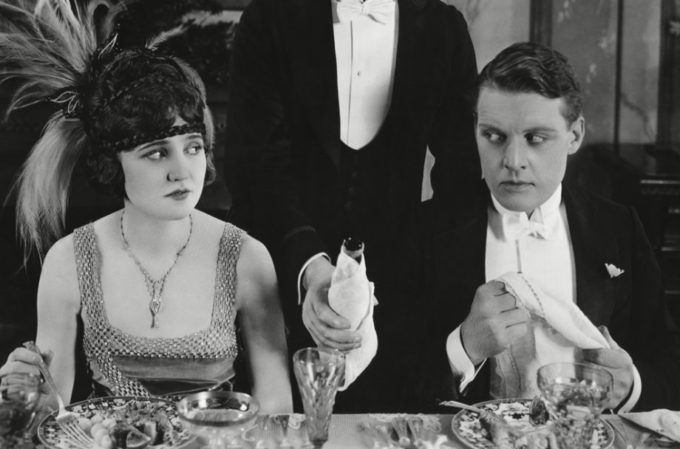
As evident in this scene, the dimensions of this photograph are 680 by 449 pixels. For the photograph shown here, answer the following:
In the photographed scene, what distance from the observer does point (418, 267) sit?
2506 millimetres

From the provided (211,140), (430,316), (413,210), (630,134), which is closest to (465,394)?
(430,316)

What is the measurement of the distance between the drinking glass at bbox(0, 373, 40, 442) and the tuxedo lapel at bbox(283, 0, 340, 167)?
1058 millimetres

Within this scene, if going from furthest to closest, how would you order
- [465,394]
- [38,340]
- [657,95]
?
[657,95] < [465,394] < [38,340]

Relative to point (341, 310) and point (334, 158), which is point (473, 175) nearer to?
point (334, 158)

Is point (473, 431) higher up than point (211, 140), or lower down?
lower down

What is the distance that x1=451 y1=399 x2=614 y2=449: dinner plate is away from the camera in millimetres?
1822

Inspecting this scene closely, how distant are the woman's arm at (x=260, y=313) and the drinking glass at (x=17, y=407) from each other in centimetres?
73

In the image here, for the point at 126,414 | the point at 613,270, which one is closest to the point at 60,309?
the point at 126,414

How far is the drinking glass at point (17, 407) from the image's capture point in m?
1.59

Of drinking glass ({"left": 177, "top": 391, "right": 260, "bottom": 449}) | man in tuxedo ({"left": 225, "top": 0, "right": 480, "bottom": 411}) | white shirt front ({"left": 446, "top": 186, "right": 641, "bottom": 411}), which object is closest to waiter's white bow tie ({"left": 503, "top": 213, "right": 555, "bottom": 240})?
white shirt front ({"left": 446, "top": 186, "right": 641, "bottom": 411})

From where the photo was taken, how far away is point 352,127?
8.10 feet

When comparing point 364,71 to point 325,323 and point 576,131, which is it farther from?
point 325,323

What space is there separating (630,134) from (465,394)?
155 centimetres

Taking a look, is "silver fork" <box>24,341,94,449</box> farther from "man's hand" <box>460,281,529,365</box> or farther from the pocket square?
the pocket square
